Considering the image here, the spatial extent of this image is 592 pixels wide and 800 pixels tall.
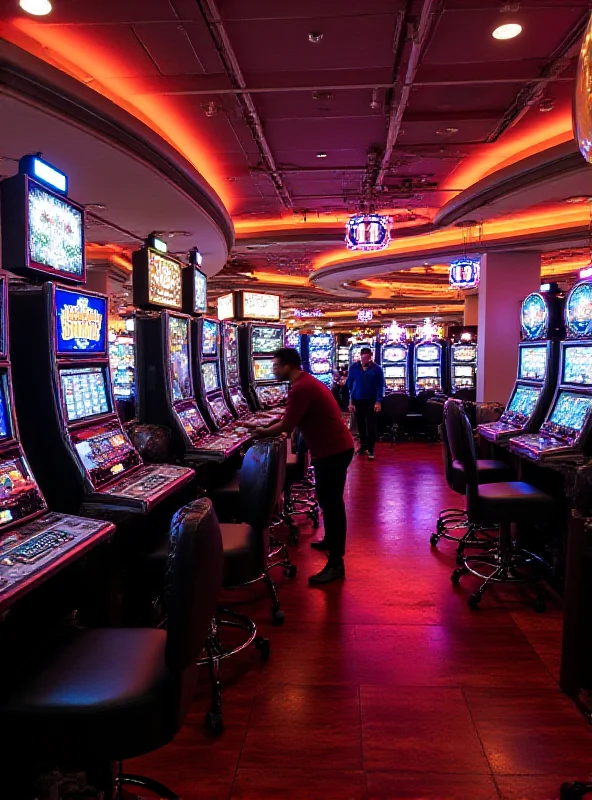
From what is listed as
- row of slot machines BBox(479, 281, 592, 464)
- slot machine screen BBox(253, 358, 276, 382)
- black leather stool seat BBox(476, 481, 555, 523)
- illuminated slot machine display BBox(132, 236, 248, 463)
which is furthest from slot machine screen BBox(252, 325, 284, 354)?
black leather stool seat BBox(476, 481, 555, 523)

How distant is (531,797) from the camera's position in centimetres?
203

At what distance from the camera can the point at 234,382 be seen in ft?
20.8

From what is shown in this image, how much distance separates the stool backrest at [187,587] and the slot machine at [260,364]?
5.33 metres

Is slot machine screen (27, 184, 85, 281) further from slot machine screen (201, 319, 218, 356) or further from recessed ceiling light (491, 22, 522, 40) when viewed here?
recessed ceiling light (491, 22, 522, 40)

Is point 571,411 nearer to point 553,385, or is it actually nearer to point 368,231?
point 553,385

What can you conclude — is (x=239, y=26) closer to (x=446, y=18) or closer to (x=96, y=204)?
(x=446, y=18)

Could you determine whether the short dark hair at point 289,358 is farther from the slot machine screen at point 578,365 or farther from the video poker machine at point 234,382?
the slot machine screen at point 578,365

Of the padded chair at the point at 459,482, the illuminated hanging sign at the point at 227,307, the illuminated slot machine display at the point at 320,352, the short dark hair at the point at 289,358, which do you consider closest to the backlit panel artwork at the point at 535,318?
the padded chair at the point at 459,482

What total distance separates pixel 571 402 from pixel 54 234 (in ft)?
11.5

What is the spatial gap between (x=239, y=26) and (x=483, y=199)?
161 inches

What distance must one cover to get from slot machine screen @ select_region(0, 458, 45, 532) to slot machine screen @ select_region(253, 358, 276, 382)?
4.86 m

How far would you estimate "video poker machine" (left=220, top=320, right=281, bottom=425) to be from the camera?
19.1 feet

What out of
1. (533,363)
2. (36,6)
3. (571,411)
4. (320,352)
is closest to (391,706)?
(571,411)

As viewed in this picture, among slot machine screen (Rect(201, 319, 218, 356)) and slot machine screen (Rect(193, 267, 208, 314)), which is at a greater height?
slot machine screen (Rect(193, 267, 208, 314))
